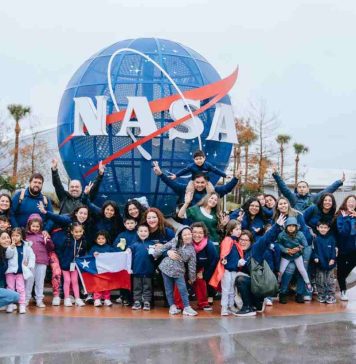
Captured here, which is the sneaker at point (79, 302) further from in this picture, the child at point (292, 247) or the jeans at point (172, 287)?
the child at point (292, 247)

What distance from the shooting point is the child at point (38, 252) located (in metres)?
7.91

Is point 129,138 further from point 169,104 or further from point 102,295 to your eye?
point 102,295

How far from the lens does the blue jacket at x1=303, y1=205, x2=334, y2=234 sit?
8797mm

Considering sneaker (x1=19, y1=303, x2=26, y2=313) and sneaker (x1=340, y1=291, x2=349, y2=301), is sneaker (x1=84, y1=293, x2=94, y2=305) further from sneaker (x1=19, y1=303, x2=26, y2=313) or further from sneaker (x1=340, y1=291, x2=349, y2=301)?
sneaker (x1=340, y1=291, x2=349, y2=301)

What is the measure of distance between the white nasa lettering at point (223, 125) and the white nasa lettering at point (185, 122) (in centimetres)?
28

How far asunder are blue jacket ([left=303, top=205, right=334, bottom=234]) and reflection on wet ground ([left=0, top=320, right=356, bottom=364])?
2.64 metres

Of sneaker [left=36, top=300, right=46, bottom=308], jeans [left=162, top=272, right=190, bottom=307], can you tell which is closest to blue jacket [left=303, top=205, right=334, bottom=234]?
jeans [left=162, top=272, right=190, bottom=307]

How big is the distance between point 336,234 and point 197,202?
2.15 meters

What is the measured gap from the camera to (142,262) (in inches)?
310

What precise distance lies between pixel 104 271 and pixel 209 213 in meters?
1.69

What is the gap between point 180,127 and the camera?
1021 centimetres

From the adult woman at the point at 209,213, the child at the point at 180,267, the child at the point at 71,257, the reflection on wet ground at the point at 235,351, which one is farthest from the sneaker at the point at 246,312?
the child at the point at 71,257

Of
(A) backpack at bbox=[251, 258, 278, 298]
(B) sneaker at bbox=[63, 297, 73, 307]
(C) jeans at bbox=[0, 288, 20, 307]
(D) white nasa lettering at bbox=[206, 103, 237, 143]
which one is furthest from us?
(D) white nasa lettering at bbox=[206, 103, 237, 143]

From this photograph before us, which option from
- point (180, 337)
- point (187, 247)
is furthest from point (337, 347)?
point (187, 247)
